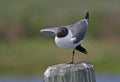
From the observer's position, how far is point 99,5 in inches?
1100

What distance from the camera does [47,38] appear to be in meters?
23.1

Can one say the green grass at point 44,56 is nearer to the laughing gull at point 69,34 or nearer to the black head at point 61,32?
the laughing gull at point 69,34

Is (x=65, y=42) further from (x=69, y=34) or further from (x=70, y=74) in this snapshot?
(x=70, y=74)

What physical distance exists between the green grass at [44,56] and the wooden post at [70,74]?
12.7 m

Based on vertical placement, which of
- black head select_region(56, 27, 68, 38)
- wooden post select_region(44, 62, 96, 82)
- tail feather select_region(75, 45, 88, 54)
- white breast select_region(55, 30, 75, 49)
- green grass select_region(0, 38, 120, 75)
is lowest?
green grass select_region(0, 38, 120, 75)

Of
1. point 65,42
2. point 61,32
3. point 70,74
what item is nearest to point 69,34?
point 65,42

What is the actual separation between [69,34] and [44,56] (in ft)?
46.4

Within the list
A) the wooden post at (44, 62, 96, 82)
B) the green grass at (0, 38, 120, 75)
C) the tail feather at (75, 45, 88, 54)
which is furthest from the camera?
the green grass at (0, 38, 120, 75)

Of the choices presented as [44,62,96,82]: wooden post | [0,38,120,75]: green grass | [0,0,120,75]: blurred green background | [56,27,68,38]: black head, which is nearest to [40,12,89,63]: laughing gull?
[56,27,68,38]: black head

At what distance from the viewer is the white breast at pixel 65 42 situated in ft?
23.9

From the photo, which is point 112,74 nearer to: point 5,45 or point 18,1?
point 5,45

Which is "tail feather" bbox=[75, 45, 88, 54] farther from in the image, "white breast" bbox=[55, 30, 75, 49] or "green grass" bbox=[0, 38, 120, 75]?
"green grass" bbox=[0, 38, 120, 75]

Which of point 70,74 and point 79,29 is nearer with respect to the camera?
point 70,74

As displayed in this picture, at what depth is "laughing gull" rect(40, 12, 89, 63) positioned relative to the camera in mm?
7285
